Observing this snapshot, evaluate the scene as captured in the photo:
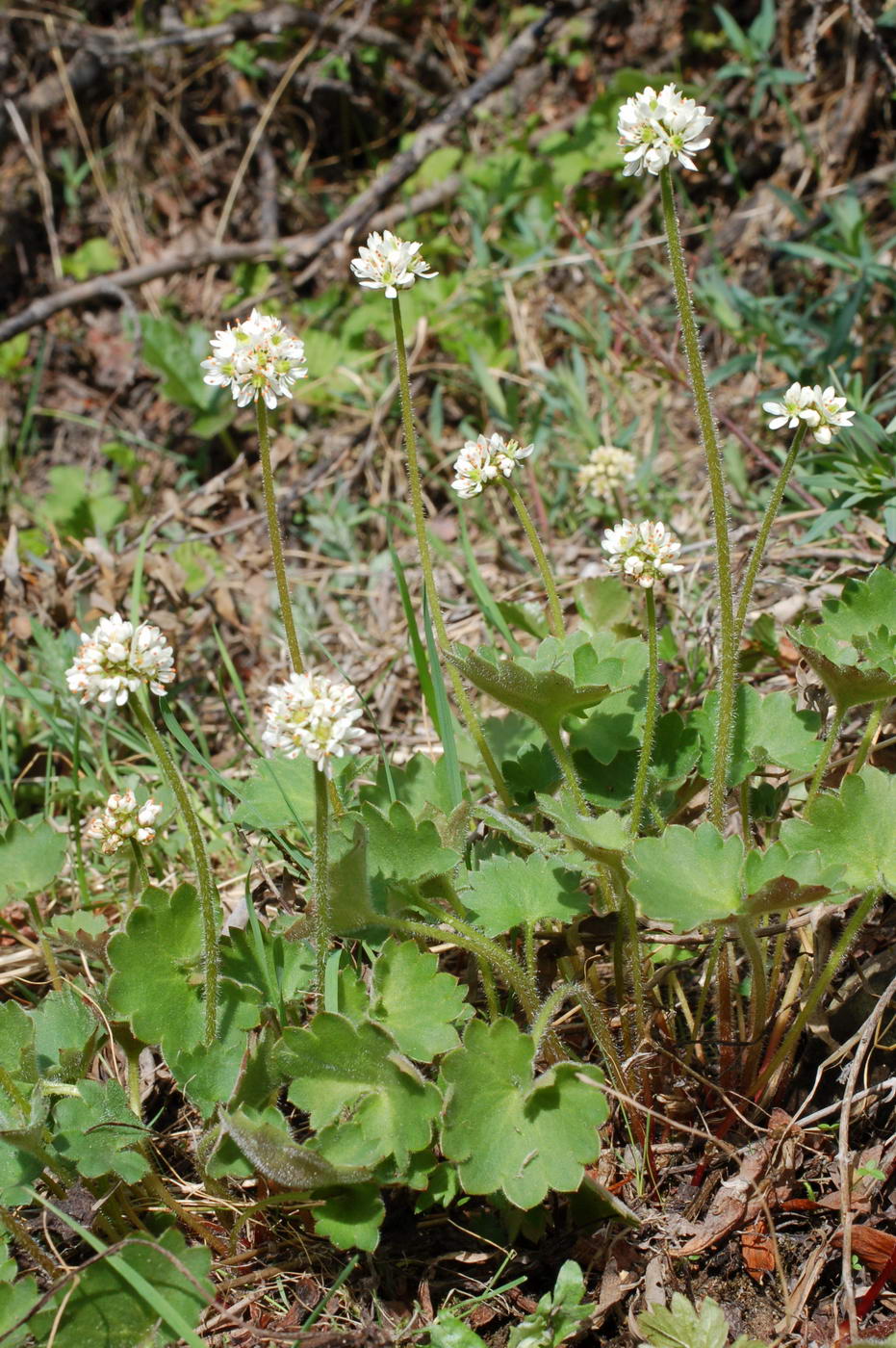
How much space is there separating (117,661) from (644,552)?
0.92m

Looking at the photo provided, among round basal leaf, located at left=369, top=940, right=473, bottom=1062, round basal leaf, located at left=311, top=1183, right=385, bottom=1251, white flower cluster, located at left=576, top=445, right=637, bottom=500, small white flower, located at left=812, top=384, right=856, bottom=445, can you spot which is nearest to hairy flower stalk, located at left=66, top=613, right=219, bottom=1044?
round basal leaf, located at left=369, top=940, right=473, bottom=1062

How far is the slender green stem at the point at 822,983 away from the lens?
183cm

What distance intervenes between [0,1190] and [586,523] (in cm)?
276

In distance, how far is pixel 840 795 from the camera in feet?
6.17

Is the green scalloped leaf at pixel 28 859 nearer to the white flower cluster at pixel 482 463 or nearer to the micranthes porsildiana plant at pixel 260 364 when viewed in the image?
the micranthes porsildiana plant at pixel 260 364

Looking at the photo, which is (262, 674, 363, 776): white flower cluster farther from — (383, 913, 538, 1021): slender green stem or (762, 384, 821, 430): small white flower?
(762, 384, 821, 430): small white flower

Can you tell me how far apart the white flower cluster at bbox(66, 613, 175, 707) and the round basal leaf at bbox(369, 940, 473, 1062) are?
644 mm

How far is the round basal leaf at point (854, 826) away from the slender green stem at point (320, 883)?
786 millimetres

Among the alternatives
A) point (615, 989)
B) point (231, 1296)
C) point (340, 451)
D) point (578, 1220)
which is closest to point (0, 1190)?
point (231, 1296)

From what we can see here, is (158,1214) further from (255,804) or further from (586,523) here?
(586,523)

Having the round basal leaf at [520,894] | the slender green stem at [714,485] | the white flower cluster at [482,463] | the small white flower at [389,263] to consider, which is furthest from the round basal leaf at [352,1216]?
the small white flower at [389,263]

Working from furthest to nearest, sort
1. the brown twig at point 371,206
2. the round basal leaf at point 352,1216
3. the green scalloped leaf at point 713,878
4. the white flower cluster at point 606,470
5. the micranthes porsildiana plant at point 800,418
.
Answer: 1. the brown twig at point 371,206
2. the white flower cluster at point 606,470
3. the micranthes porsildiana plant at point 800,418
4. the round basal leaf at point 352,1216
5. the green scalloped leaf at point 713,878

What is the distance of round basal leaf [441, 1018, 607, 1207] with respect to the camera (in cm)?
175

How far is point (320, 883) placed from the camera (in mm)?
1838
